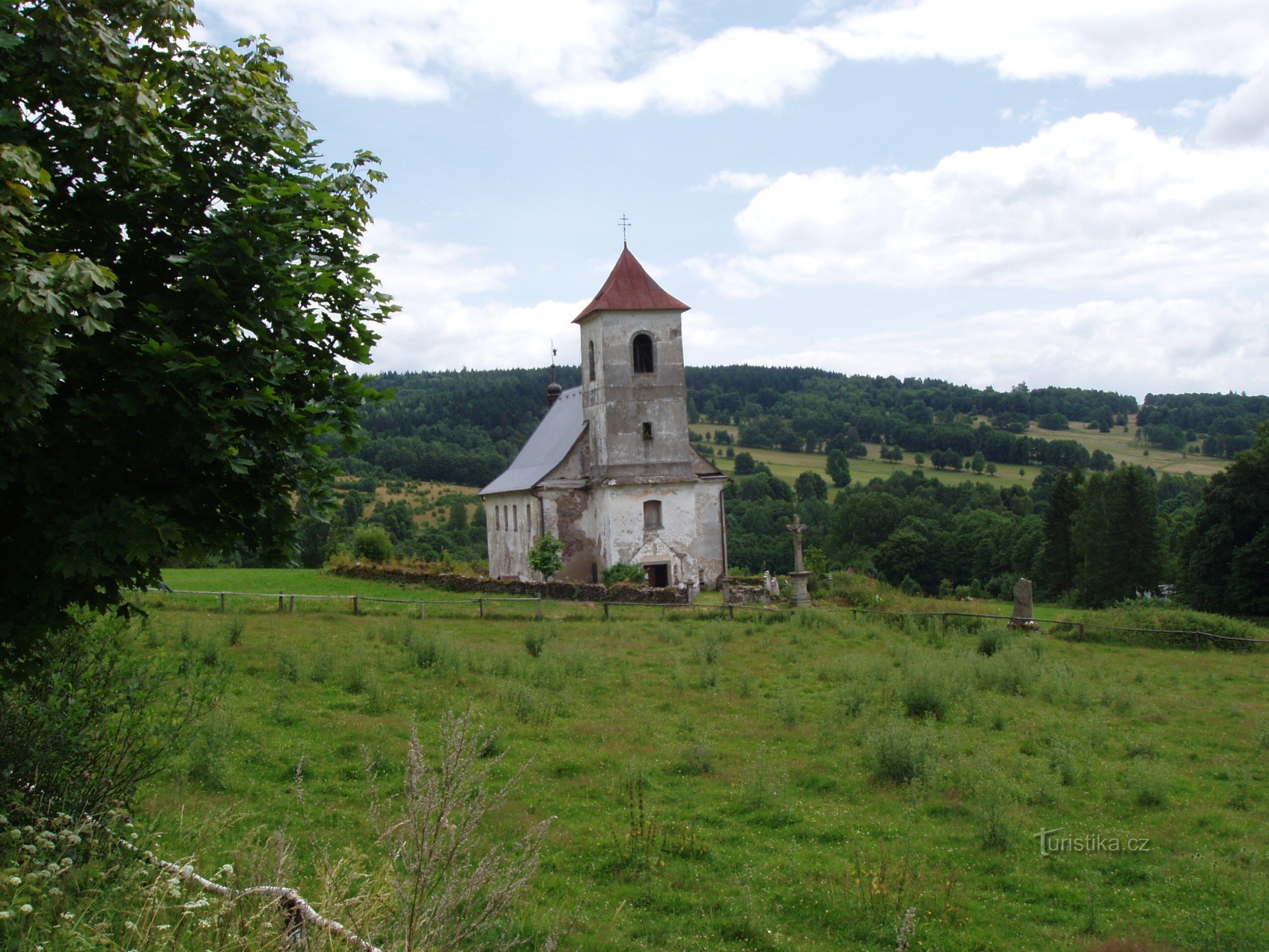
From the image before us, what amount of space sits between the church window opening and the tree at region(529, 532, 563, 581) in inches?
128

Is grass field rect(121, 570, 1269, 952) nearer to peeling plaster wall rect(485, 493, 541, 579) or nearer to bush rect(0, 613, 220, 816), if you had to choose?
bush rect(0, 613, 220, 816)

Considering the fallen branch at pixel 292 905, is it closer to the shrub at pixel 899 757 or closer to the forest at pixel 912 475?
the forest at pixel 912 475

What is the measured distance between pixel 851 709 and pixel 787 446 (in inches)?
3853

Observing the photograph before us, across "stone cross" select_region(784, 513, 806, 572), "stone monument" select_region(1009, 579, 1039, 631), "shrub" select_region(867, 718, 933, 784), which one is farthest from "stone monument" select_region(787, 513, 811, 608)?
"shrub" select_region(867, 718, 933, 784)

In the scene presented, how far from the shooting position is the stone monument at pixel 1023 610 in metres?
21.8

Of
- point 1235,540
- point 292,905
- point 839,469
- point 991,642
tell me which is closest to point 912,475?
point 839,469

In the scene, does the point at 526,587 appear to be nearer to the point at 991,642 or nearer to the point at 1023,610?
the point at 1023,610

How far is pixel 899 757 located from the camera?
9.98 metres

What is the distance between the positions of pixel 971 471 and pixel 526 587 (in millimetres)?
80791

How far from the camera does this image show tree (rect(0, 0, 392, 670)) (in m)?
5.39

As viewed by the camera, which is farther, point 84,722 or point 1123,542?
point 1123,542

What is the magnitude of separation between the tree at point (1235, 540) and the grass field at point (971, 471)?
170ft

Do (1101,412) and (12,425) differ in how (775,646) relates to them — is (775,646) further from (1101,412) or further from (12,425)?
(1101,412)

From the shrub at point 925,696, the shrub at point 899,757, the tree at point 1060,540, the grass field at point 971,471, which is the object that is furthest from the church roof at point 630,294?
the grass field at point 971,471
